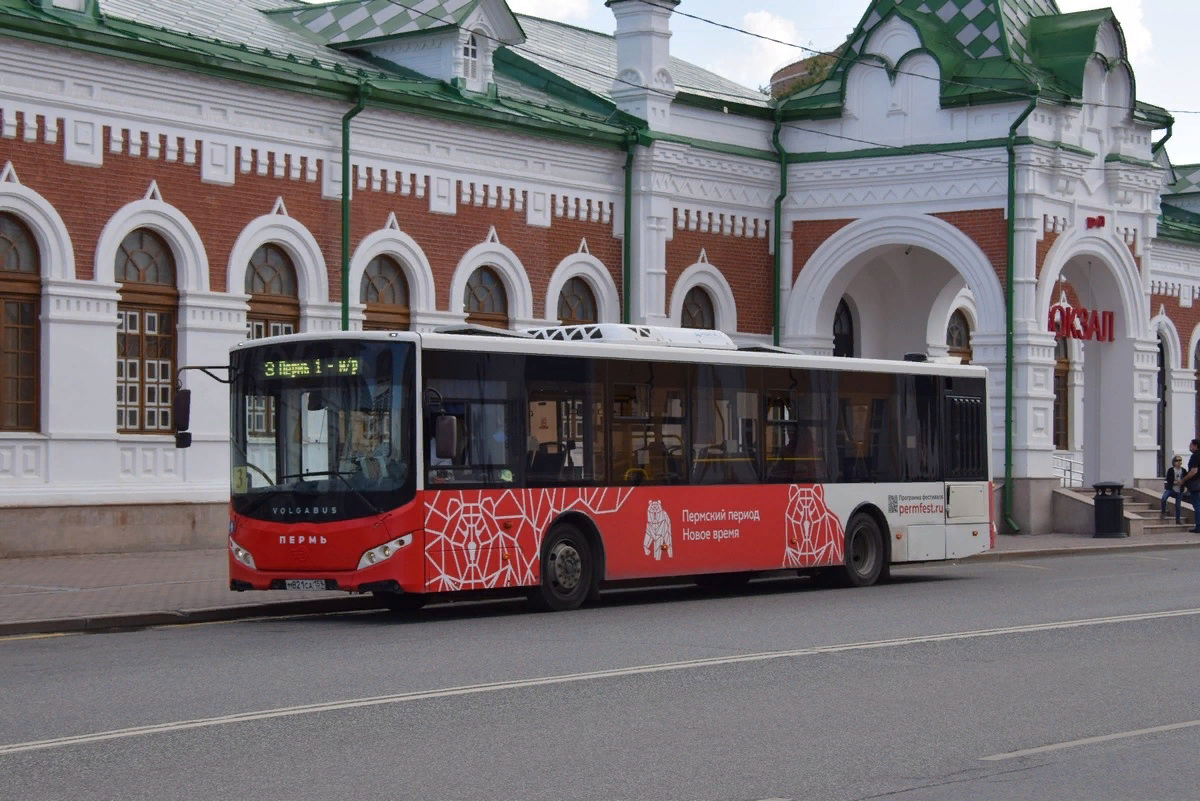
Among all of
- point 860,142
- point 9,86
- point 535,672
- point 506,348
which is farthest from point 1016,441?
point 535,672

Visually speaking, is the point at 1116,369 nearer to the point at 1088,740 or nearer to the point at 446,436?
the point at 446,436

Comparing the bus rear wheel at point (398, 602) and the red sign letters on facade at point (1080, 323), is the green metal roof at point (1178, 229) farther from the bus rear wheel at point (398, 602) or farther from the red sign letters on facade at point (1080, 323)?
the bus rear wheel at point (398, 602)

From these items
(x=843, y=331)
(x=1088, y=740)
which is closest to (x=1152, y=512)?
(x=843, y=331)

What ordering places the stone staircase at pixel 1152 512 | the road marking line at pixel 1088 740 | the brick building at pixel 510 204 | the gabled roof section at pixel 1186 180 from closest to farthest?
the road marking line at pixel 1088 740, the brick building at pixel 510 204, the stone staircase at pixel 1152 512, the gabled roof section at pixel 1186 180

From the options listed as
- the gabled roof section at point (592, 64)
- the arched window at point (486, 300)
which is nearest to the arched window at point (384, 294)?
the arched window at point (486, 300)

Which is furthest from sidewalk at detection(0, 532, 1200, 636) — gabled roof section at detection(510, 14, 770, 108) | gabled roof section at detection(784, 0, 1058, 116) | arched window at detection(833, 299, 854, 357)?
gabled roof section at detection(784, 0, 1058, 116)

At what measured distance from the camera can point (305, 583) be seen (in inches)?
664

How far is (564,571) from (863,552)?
5.37 m

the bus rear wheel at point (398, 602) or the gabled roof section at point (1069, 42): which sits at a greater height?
the gabled roof section at point (1069, 42)

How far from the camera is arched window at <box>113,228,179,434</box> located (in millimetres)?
23328

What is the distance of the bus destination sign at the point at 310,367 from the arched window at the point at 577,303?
41.2 ft

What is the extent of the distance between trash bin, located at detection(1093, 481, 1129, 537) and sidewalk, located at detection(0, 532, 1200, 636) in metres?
15.8

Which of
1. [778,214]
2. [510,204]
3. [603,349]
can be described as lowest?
[603,349]

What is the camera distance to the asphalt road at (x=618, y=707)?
891 centimetres
